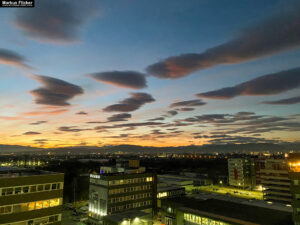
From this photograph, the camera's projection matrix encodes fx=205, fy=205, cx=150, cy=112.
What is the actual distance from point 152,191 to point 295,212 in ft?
165

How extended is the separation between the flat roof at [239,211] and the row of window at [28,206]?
1359 inches

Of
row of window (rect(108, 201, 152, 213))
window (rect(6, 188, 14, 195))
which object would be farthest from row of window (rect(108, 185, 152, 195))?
window (rect(6, 188, 14, 195))

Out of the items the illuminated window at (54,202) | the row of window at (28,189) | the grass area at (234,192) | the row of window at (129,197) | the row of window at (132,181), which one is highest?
the row of window at (28,189)

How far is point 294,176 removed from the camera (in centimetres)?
Result: 4816

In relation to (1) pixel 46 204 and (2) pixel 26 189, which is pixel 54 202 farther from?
(2) pixel 26 189

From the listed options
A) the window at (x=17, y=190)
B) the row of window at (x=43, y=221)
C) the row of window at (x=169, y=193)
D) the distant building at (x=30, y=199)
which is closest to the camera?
the distant building at (x=30, y=199)

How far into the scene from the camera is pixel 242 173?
484 feet

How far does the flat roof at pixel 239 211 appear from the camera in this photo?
153ft

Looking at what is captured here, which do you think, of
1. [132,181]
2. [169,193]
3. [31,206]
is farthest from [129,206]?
[31,206]

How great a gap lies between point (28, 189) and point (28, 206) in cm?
284

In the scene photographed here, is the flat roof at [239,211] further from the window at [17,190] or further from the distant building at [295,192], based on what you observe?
the window at [17,190]

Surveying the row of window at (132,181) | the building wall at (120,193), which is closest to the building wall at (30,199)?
the building wall at (120,193)

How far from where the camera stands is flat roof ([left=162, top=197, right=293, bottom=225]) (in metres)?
46.6

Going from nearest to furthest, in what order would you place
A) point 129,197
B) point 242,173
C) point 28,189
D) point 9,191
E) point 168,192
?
1. point 9,191
2. point 28,189
3. point 129,197
4. point 168,192
5. point 242,173
